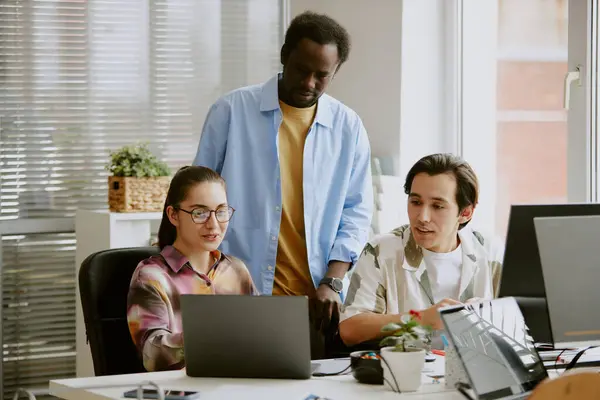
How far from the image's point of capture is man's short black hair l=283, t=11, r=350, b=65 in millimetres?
2623

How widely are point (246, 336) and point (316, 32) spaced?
40.1 inches

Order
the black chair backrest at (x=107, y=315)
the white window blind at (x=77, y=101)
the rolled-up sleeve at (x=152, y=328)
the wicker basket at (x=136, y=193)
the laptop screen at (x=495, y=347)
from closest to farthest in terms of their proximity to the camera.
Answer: the laptop screen at (x=495, y=347) → the rolled-up sleeve at (x=152, y=328) → the black chair backrest at (x=107, y=315) → the wicker basket at (x=136, y=193) → the white window blind at (x=77, y=101)

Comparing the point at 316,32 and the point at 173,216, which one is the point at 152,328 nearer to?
the point at 173,216

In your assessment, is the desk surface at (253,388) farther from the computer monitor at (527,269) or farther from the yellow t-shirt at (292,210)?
the yellow t-shirt at (292,210)

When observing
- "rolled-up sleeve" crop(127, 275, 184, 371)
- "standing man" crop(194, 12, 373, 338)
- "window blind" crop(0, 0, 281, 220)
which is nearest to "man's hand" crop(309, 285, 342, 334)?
"standing man" crop(194, 12, 373, 338)

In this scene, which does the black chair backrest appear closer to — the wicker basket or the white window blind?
the wicker basket

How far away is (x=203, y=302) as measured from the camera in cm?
196

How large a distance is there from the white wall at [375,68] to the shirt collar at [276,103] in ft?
3.81

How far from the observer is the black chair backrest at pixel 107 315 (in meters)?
2.38

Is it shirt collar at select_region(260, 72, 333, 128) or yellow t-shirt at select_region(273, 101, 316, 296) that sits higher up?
shirt collar at select_region(260, 72, 333, 128)

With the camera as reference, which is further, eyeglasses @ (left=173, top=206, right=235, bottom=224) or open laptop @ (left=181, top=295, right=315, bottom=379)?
eyeglasses @ (left=173, top=206, right=235, bottom=224)

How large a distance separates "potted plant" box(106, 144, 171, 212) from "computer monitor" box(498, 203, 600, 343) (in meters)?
2.16

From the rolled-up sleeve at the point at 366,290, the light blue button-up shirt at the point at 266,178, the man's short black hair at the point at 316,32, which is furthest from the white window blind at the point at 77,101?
the rolled-up sleeve at the point at 366,290

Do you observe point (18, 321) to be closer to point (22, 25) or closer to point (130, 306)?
point (22, 25)
